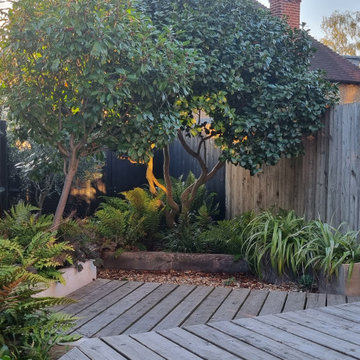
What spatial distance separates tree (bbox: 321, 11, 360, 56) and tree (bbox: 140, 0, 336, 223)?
84.1ft

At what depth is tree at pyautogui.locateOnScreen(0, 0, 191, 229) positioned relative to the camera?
169 inches

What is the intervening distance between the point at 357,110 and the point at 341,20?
1060 inches

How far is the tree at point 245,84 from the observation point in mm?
5496

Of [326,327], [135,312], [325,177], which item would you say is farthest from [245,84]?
[326,327]

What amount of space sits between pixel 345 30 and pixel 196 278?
2761cm

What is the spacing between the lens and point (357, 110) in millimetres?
4965

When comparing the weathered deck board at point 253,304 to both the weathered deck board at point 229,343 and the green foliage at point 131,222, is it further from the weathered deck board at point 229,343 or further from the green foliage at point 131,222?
the green foliage at point 131,222

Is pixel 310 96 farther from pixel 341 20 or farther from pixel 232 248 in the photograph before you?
pixel 341 20

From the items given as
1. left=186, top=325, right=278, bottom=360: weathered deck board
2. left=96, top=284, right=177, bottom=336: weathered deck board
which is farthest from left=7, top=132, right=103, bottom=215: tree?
left=186, top=325, right=278, bottom=360: weathered deck board

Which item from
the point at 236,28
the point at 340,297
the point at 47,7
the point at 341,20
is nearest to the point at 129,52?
the point at 47,7

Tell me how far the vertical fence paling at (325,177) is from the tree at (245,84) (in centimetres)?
22

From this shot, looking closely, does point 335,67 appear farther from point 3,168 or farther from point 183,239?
point 3,168

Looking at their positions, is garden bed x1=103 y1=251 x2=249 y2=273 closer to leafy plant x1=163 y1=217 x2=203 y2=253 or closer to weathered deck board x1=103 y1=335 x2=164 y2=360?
leafy plant x1=163 y1=217 x2=203 y2=253

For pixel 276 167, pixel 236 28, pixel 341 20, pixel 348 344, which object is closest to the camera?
pixel 348 344
